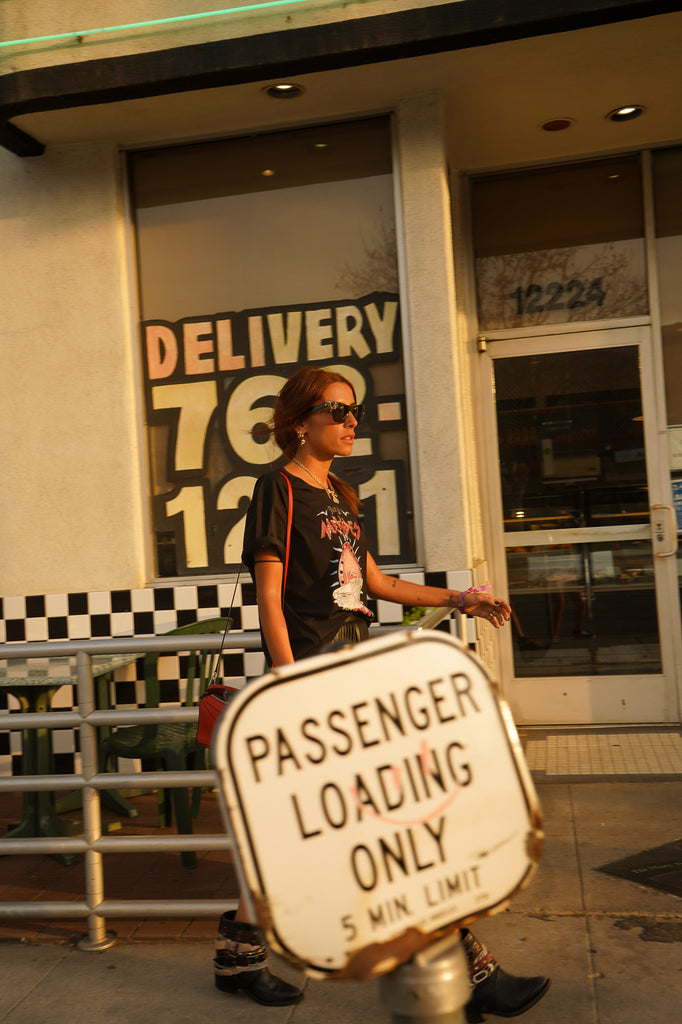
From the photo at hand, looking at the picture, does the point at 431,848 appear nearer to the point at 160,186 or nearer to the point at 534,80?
the point at 534,80

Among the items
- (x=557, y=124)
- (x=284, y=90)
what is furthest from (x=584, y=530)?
(x=284, y=90)

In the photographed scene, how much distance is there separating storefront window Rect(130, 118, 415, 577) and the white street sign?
11.9 feet

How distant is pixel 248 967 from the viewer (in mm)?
2717

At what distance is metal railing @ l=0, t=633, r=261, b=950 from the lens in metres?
3.04

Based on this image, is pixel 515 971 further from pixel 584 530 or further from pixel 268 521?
pixel 584 530

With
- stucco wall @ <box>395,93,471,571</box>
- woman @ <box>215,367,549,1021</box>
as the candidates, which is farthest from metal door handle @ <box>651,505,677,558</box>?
woman @ <box>215,367,549,1021</box>

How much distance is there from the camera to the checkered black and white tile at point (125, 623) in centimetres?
504

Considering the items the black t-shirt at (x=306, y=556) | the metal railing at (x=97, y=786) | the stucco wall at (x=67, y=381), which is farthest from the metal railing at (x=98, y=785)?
the stucco wall at (x=67, y=381)

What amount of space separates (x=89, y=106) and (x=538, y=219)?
2806mm

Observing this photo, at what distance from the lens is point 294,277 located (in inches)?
205

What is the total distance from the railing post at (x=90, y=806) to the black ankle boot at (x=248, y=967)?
59 centimetres

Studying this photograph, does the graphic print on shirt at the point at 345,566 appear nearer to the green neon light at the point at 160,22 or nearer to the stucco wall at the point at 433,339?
the stucco wall at the point at 433,339

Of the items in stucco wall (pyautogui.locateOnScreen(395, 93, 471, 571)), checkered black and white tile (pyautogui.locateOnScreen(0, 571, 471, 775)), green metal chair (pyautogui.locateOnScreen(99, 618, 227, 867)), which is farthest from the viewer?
checkered black and white tile (pyautogui.locateOnScreen(0, 571, 471, 775))

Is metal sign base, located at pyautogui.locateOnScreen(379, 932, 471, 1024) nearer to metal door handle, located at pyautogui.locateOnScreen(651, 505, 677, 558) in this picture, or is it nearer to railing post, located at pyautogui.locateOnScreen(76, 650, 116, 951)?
railing post, located at pyautogui.locateOnScreen(76, 650, 116, 951)
